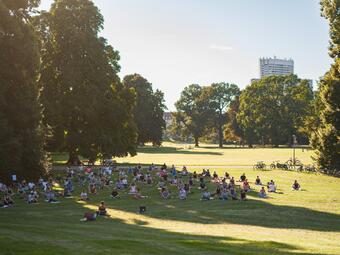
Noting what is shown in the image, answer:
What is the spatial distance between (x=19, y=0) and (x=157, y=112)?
75259mm

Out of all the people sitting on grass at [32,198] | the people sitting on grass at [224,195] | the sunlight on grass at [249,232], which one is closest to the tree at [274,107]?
the people sitting on grass at [224,195]

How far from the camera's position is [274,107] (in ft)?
396

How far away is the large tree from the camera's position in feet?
156

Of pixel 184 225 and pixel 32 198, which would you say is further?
pixel 32 198

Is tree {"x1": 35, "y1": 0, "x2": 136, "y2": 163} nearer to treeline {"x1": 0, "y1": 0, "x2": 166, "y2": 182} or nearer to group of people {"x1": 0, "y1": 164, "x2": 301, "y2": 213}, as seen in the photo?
treeline {"x1": 0, "y1": 0, "x2": 166, "y2": 182}

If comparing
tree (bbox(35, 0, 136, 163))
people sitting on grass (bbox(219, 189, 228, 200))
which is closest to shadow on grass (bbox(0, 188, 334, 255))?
people sitting on grass (bbox(219, 189, 228, 200))

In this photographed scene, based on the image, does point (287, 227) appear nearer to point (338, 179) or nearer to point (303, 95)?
point (338, 179)

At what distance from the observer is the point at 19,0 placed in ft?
129

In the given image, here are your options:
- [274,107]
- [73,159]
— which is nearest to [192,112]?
[274,107]

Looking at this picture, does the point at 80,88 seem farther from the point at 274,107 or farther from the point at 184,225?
the point at 274,107

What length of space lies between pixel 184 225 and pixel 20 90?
21394 mm

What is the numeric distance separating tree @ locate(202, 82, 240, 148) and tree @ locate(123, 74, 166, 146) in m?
30.1

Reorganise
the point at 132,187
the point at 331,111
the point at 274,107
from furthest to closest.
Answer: the point at 274,107, the point at 331,111, the point at 132,187

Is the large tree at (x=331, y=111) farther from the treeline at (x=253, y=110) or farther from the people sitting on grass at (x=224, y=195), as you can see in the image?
the treeline at (x=253, y=110)
